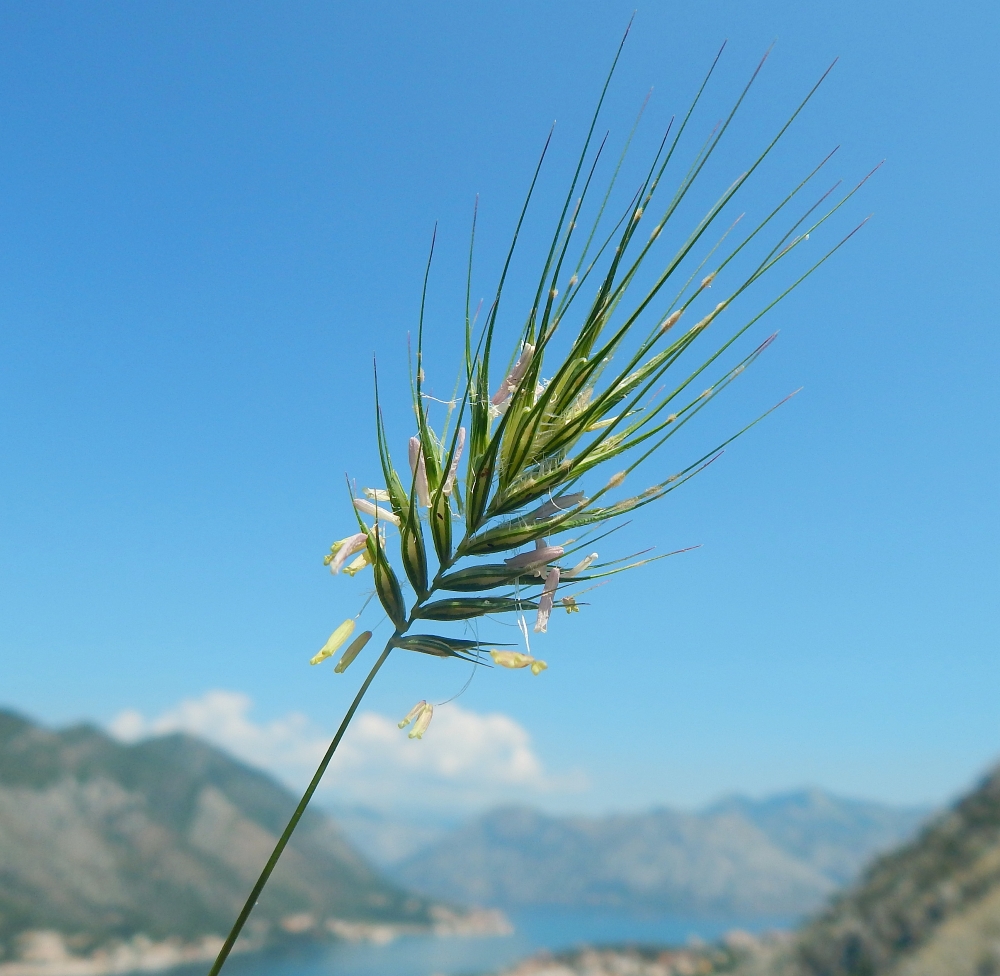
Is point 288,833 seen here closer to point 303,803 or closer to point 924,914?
point 303,803

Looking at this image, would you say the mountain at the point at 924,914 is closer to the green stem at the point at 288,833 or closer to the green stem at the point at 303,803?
the green stem at the point at 303,803

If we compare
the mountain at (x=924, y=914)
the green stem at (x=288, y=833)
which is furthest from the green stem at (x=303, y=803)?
the mountain at (x=924, y=914)

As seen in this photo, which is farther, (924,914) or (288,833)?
(924,914)

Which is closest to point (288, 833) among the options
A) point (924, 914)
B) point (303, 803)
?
point (303, 803)

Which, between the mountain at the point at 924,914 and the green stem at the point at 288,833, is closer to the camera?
the green stem at the point at 288,833

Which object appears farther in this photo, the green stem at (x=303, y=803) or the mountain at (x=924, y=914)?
the mountain at (x=924, y=914)

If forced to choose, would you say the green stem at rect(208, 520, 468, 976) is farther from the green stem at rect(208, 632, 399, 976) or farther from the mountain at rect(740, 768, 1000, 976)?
the mountain at rect(740, 768, 1000, 976)

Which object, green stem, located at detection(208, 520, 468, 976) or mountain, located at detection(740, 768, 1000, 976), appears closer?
green stem, located at detection(208, 520, 468, 976)

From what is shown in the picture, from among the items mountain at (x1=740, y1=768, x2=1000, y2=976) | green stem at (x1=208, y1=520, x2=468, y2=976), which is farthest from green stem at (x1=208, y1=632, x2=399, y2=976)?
mountain at (x1=740, y1=768, x2=1000, y2=976)

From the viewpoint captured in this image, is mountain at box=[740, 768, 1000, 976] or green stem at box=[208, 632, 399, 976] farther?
mountain at box=[740, 768, 1000, 976]

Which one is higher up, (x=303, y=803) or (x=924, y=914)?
(x=924, y=914)
